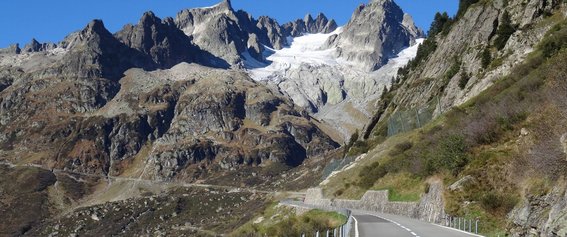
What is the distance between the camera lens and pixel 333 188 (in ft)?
280

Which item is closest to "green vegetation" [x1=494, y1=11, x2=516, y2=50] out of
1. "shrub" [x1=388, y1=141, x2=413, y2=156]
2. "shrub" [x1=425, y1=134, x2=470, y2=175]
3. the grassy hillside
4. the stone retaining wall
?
the grassy hillside

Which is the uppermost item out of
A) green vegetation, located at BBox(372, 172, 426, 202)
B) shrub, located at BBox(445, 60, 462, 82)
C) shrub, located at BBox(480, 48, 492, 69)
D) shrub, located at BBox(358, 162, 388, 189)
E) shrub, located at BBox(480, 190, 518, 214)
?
shrub, located at BBox(445, 60, 462, 82)

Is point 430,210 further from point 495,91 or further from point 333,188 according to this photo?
point 333,188

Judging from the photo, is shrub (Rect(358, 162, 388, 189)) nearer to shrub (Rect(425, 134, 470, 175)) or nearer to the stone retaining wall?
the stone retaining wall

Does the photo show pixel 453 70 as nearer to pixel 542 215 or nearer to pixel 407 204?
pixel 407 204

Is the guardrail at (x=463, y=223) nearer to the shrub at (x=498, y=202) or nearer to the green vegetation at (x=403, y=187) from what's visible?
the shrub at (x=498, y=202)

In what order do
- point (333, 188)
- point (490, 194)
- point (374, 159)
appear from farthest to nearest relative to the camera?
point (333, 188)
point (374, 159)
point (490, 194)

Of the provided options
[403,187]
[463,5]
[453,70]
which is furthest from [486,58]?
[463,5]

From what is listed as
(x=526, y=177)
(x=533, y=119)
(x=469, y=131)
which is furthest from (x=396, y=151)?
(x=526, y=177)

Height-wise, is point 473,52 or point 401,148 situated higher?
point 473,52

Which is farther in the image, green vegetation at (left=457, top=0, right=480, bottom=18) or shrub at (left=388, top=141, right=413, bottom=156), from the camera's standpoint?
green vegetation at (left=457, top=0, right=480, bottom=18)

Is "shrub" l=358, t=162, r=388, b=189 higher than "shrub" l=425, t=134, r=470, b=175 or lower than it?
higher

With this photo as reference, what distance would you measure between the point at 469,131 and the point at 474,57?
43.3m

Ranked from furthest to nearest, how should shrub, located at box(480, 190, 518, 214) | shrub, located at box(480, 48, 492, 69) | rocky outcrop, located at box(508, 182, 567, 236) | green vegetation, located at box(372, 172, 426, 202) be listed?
shrub, located at box(480, 48, 492, 69) < green vegetation, located at box(372, 172, 426, 202) < shrub, located at box(480, 190, 518, 214) < rocky outcrop, located at box(508, 182, 567, 236)
